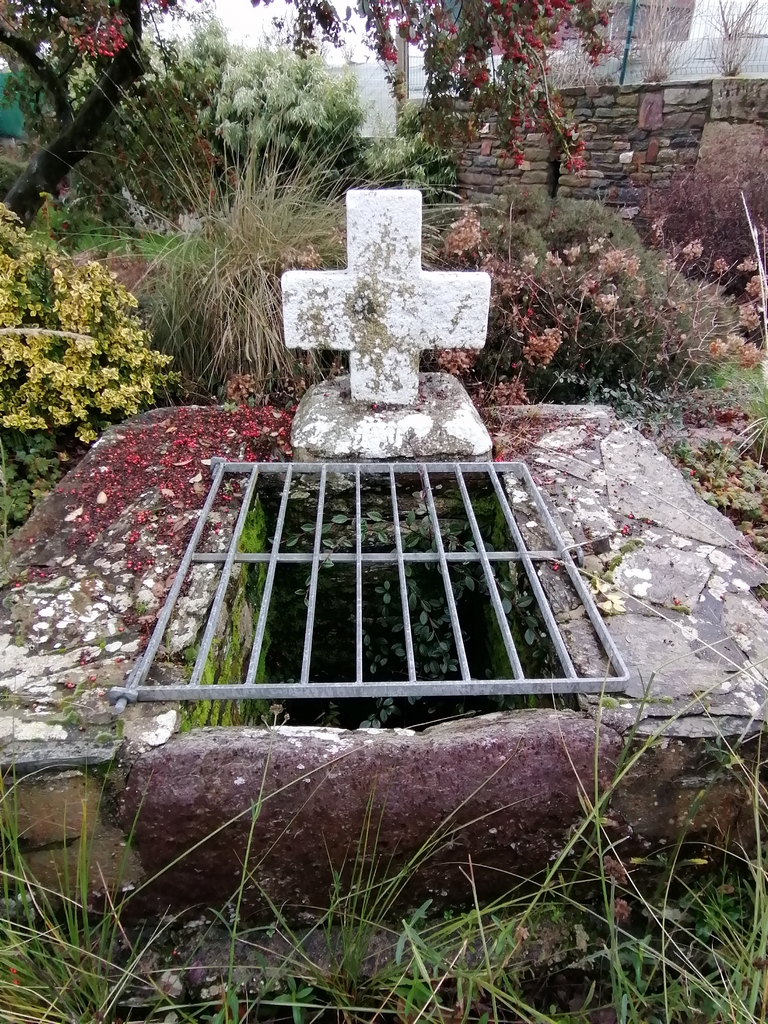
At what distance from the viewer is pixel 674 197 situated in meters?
5.70

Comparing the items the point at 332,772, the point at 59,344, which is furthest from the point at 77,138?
the point at 332,772

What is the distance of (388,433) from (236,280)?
Answer: 144 cm

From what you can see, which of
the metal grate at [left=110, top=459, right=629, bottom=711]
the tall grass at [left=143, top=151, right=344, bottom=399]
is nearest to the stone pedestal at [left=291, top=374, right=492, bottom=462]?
the metal grate at [left=110, top=459, right=629, bottom=711]

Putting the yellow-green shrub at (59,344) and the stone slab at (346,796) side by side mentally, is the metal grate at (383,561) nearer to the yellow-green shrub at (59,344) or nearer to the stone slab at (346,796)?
the stone slab at (346,796)

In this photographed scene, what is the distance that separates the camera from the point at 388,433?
85.6 inches

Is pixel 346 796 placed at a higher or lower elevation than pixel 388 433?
lower

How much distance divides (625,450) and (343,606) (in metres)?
1.16

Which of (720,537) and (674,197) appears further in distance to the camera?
(674,197)

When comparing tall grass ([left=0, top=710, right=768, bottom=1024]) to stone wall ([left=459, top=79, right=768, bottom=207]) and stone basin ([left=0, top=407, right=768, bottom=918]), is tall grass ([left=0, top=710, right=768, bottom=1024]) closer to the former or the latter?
stone basin ([left=0, top=407, right=768, bottom=918])

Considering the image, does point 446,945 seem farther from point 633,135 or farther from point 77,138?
point 633,135

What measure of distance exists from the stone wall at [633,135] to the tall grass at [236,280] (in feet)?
10.4

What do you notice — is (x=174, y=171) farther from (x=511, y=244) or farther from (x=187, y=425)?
(x=187, y=425)

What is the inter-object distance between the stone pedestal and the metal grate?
6 centimetres

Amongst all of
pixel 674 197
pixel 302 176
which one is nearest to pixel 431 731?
pixel 302 176
